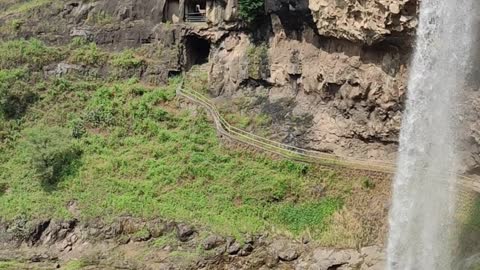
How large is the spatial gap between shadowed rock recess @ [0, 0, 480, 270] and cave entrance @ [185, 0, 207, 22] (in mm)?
85

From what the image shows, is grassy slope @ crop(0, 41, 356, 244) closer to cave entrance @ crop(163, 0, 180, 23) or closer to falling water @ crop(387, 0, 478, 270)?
falling water @ crop(387, 0, 478, 270)

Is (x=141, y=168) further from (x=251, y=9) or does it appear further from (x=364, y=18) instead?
(x=364, y=18)

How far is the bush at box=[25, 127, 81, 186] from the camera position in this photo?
28.1m

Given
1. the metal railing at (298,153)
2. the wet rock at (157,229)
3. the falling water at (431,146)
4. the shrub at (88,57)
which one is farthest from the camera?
the shrub at (88,57)

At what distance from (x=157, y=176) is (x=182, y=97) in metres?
6.81

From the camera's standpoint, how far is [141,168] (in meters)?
28.2

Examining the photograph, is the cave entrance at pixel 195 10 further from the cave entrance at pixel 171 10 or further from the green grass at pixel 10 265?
the green grass at pixel 10 265

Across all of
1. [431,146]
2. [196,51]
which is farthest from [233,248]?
[196,51]

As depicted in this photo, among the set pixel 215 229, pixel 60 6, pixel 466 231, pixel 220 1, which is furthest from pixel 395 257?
pixel 60 6

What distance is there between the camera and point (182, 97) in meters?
33.0

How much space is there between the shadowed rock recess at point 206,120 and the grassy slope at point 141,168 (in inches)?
3.1

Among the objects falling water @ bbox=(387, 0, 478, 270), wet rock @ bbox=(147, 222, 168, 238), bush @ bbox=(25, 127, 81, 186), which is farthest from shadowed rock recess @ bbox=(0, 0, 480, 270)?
falling water @ bbox=(387, 0, 478, 270)

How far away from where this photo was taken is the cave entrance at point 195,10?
120 feet

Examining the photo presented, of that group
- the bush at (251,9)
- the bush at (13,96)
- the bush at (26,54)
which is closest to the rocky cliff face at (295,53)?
the bush at (251,9)
